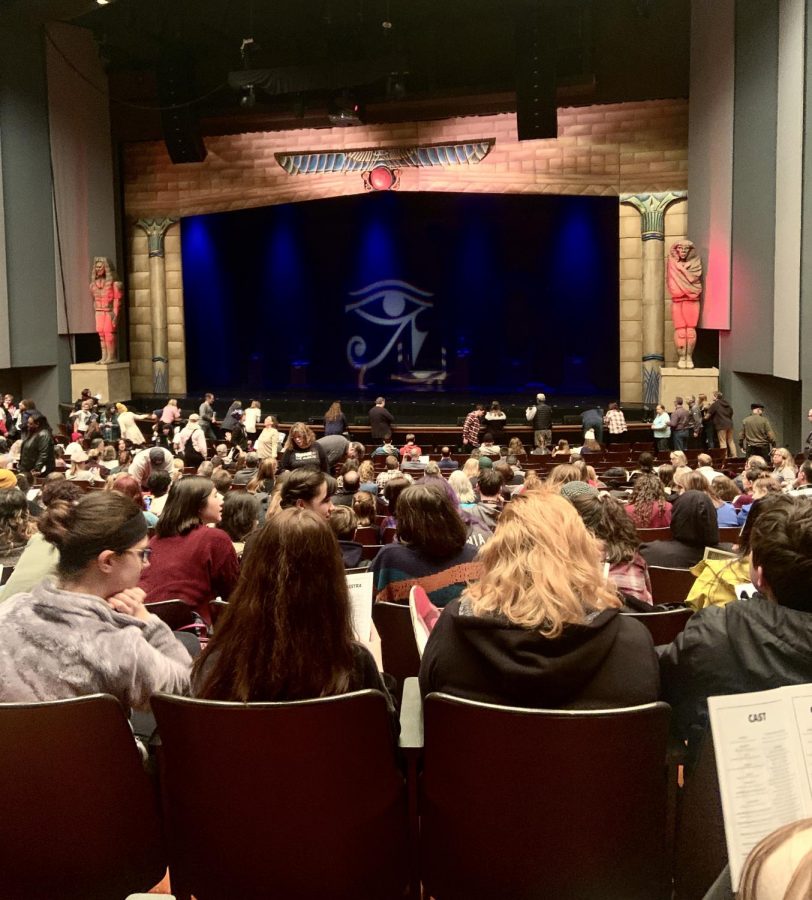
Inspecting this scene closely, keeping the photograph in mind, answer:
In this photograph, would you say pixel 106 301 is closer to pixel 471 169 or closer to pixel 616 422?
pixel 471 169

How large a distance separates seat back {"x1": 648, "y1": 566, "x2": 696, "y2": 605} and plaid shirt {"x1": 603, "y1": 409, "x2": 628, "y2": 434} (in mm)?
12132

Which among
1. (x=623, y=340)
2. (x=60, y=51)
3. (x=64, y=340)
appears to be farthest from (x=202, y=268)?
(x=623, y=340)

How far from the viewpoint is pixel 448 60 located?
65.3 feet

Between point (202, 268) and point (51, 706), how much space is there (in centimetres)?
2106

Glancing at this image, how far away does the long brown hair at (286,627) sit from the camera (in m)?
2.17

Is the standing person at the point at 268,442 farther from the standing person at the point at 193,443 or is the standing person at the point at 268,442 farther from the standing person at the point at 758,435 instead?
the standing person at the point at 758,435

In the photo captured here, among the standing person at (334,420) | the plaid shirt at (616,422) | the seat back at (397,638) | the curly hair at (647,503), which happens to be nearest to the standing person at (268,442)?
the standing person at (334,420)

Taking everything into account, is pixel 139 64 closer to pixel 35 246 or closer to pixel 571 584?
pixel 35 246

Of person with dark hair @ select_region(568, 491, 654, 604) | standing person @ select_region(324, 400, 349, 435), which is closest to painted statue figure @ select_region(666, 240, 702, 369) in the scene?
standing person @ select_region(324, 400, 349, 435)

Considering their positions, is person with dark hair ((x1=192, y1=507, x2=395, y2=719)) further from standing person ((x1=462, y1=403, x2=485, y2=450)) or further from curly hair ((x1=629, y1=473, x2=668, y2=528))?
standing person ((x1=462, y1=403, x2=485, y2=450))

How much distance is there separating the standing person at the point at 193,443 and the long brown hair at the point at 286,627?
11934 millimetres

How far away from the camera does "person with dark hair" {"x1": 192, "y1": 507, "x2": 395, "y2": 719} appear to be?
85.3 inches

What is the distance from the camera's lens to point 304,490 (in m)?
4.85

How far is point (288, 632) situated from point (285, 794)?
1.07 ft
